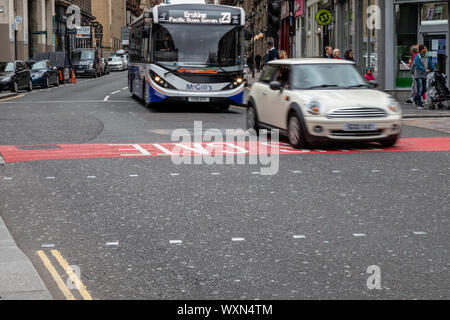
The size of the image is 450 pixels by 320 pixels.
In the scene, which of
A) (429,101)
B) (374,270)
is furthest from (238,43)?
(374,270)

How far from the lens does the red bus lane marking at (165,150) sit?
11.6 m

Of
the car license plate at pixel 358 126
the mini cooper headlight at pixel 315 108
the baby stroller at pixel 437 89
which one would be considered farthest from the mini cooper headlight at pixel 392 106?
the baby stroller at pixel 437 89

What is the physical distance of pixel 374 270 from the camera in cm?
524

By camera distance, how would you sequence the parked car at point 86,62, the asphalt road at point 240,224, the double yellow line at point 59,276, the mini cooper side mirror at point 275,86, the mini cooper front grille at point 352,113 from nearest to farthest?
Answer: the double yellow line at point 59,276
the asphalt road at point 240,224
the mini cooper front grille at point 352,113
the mini cooper side mirror at point 275,86
the parked car at point 86,62

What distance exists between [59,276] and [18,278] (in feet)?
1.00

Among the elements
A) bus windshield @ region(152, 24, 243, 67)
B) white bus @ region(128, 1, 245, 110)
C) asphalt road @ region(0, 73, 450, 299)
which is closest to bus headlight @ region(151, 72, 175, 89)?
white bus @ region(128, 1, 245, 110)

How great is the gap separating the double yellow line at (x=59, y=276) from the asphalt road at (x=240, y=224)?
0.05 m

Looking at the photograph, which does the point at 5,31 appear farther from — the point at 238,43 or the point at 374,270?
the point at 374,270

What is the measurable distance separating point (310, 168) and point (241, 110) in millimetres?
12576

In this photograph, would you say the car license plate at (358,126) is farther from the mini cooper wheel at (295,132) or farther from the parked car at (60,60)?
the parked car at (60,60)

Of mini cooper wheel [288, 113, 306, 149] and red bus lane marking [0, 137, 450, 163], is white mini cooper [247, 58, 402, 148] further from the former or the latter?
red bus lane marking [0, 137, 450, 163]

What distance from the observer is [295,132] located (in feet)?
41.3
